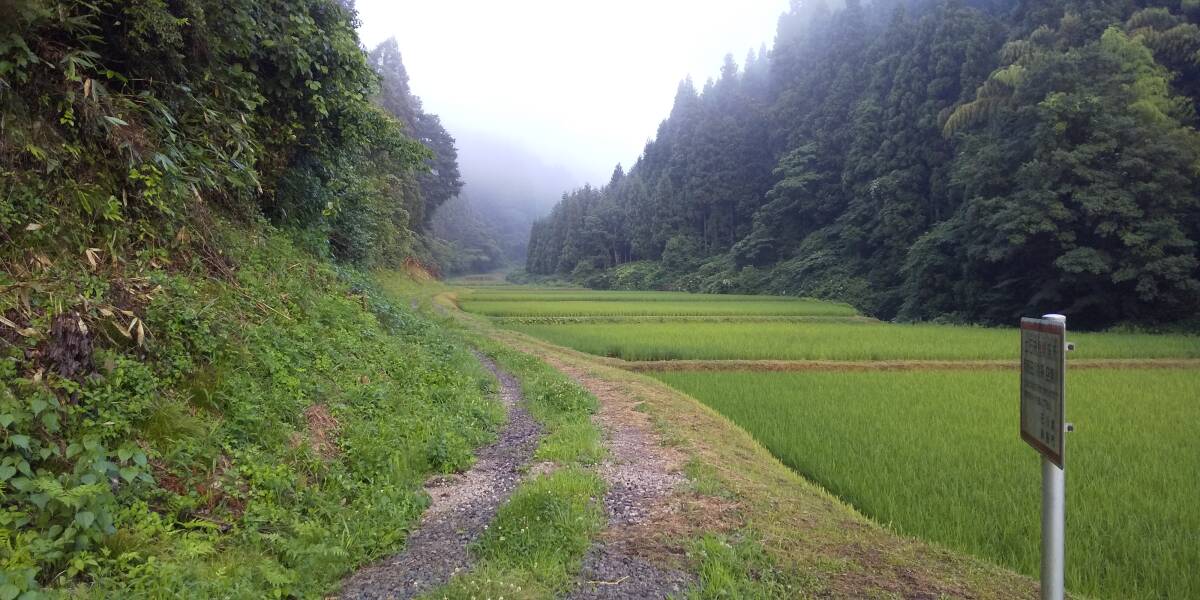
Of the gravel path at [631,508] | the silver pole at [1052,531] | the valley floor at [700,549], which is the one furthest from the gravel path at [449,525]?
the silver pole at [1052,531]

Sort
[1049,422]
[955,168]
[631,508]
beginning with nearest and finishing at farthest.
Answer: [1049,422] < [631,508] < [955,168]

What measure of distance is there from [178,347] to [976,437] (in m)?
8.95

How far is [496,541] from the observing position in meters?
3.72

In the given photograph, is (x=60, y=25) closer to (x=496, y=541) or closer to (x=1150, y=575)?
(x=496, y=541)

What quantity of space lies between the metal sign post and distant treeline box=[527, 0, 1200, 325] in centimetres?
2558

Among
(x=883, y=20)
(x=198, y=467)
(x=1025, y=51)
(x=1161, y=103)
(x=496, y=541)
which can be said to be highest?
(x=883, y=20)

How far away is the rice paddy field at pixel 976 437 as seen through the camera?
440 centimetres

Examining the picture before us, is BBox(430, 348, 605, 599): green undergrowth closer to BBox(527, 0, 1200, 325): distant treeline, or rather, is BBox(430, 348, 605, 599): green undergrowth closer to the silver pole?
the silver pole

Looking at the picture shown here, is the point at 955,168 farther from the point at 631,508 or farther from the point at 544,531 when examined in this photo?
the point at 544,531

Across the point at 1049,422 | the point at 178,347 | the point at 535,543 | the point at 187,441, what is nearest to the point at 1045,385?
the point at 1049,422

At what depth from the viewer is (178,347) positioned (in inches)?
167

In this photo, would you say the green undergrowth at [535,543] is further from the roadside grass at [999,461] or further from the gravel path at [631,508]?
the roadside grass at [999,461]

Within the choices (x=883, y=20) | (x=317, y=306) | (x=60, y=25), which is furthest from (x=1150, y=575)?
(x=883, y=20)

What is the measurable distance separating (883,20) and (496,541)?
221ft
